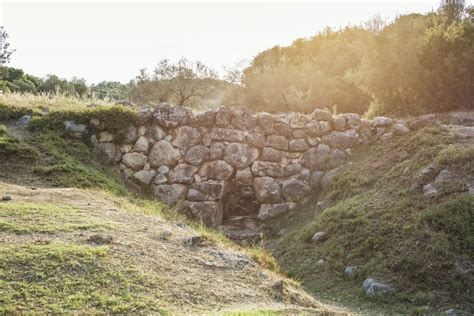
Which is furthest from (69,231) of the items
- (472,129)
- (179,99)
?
(179,99)

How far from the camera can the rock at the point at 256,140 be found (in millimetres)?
12969

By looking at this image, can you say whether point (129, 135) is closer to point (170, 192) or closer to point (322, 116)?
point (170, 192)

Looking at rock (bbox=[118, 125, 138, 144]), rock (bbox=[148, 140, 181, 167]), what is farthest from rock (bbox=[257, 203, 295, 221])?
rock (bbox=[118, 125, 138, 144])

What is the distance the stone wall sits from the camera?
12555mm

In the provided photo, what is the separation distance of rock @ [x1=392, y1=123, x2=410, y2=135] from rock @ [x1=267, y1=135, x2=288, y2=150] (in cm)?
288

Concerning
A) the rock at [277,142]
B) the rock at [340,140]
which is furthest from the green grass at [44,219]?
the rock at [340,140]

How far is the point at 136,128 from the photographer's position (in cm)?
1290

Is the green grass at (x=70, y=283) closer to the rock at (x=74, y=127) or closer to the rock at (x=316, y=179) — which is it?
the rock at (x=74, y=127)

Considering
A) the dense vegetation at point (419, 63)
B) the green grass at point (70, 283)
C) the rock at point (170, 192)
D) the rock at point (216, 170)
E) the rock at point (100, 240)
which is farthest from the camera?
the dense vegetation at point (419, 63)

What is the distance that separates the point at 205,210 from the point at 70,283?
7.78m

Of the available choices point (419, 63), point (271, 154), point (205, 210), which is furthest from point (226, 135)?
point (419, 63)

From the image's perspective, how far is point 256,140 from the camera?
13.0 metres

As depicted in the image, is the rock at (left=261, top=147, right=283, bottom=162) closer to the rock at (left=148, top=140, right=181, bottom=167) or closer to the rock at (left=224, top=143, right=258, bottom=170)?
the rock at (left=224, top=143, right=258, bottom=170)

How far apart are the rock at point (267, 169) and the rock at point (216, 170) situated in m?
0.65
